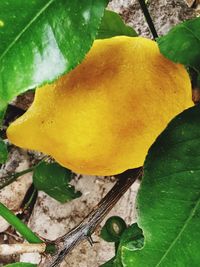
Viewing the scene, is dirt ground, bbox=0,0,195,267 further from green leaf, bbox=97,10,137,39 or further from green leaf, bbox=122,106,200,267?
green leaf, bbox=122,106,200,267

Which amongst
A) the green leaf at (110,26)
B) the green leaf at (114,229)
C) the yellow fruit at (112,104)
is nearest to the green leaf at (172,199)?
the yellow fruit at (112,104)

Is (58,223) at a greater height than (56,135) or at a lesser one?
lesser

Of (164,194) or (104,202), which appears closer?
(164,194)

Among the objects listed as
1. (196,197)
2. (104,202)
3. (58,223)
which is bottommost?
(58,223)

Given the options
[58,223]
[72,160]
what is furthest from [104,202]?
[58,223]

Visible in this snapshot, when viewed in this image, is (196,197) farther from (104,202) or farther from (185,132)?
(104,202)

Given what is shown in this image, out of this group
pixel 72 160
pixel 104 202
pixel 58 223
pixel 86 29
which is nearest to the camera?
pixel 86 29

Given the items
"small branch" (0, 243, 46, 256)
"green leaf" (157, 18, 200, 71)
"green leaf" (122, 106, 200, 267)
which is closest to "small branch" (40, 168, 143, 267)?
"small branch" (0, 243, 46, 256)
